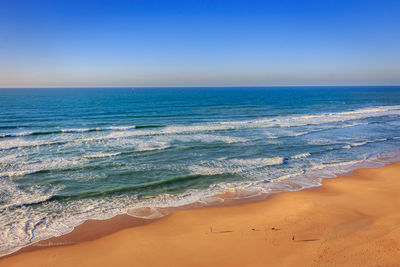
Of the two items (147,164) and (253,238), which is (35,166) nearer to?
→ (147,164)

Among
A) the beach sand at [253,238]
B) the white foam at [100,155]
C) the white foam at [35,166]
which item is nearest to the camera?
the beach sand at [253,238]

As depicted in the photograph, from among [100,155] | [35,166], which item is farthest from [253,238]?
[35,166]

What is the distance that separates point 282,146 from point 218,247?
1600 centimetres

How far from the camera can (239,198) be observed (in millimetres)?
13141

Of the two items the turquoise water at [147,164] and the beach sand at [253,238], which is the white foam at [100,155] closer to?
the turquoise water at [147,164]

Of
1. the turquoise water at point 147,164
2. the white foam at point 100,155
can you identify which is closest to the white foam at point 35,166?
the turquoise water at point 147,164

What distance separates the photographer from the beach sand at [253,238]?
27.1 ft


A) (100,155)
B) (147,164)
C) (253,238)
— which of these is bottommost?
(253,238)

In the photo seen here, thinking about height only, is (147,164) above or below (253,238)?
above

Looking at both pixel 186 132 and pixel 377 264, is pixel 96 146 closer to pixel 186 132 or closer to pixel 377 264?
pixel 186 132

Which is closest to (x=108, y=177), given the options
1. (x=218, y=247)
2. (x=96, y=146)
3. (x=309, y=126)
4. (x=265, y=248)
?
(x=96, y=146)

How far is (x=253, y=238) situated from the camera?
9398 millimetres

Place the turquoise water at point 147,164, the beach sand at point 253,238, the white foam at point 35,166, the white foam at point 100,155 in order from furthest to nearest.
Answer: the white foam at point 100,155
the white foam at point 35,166
the turquoise water at point 147,164
the beach sand at point 253,238

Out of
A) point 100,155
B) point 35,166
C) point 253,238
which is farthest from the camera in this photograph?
point 100,155
